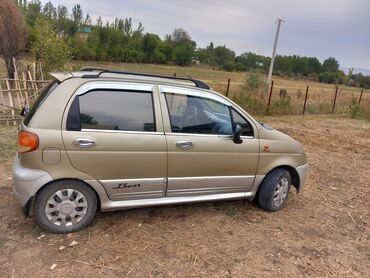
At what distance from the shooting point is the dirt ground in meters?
3.05

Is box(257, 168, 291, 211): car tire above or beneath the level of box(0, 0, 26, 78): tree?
beneath

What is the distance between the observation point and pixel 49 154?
124 inches

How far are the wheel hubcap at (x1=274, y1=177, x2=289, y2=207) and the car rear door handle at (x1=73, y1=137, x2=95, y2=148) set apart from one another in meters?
2.44

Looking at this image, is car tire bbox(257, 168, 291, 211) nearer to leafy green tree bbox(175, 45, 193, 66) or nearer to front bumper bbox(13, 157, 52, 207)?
front bumper bbox(13, 157, 52, 207)

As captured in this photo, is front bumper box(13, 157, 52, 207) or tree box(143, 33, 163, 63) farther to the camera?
tree box(143, 33, 163, 63)

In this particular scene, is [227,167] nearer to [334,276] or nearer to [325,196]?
[334,276]

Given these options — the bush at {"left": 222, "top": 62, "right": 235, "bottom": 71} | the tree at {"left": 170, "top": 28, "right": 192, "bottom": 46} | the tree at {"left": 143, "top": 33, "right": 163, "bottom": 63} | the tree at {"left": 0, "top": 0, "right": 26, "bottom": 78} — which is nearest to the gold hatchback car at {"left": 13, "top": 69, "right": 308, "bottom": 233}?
the tree at {"left": 0, "top": 0, "right": 26, "bottom": 78}

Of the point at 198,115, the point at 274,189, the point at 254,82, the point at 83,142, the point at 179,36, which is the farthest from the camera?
the point at 179,36

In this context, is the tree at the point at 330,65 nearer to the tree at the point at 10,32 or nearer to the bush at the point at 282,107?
the bush at the point at 282,107

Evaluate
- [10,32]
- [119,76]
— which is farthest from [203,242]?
[10,32]

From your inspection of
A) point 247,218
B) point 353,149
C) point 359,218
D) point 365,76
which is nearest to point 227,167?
point 247,218

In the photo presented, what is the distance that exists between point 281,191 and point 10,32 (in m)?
14.5

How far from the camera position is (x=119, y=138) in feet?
11.0

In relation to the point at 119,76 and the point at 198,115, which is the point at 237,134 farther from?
the point at 119,76
